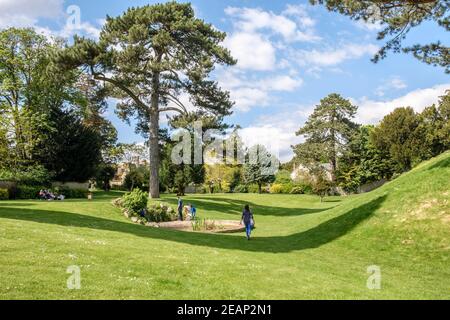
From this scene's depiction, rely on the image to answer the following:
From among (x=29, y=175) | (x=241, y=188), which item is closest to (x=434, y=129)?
(x=241, y=188)

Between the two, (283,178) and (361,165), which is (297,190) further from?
(361,165)

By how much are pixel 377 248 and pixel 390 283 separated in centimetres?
573

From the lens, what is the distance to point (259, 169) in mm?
71562

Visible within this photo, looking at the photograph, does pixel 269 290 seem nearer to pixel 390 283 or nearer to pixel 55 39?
pixel 390 283

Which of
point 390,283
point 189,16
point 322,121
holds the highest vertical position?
point 189,16

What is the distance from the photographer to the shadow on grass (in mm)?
18516

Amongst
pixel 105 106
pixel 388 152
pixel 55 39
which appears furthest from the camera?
pixel 388 152

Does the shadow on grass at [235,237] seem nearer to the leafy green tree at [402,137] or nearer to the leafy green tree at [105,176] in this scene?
the leafy green tree at [105,176]

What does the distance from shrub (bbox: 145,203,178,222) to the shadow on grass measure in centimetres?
707

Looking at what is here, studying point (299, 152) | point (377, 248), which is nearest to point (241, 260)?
point (377, 248)

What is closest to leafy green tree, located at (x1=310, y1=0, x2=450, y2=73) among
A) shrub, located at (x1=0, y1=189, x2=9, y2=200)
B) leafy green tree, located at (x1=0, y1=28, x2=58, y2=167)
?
shrub, located at (x1=0, y1=189, x2=9, y2=200)

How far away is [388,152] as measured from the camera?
67562 millimetres

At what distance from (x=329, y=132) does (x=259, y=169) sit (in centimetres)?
1400

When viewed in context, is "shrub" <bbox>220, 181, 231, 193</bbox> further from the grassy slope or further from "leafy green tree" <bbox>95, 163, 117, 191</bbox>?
the grassy slope
